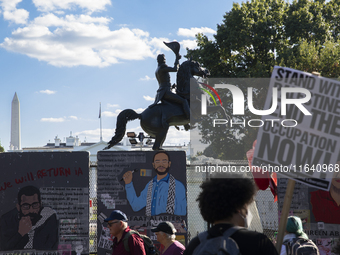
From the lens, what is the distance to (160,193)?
7262 mm

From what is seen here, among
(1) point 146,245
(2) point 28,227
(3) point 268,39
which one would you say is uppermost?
(3) point 268,39

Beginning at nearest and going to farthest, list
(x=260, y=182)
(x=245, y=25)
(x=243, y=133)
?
(x=260, y=182)
(x=243, y=133)
(x=245, y=25)

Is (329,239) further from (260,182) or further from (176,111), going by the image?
(176,111)

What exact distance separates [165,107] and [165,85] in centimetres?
53

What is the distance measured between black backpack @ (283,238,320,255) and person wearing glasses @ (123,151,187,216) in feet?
11.8

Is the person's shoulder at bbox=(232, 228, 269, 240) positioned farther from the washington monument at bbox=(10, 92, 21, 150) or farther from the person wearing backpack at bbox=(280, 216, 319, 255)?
the washington monument at bbox=(10, 92, 21, 150)

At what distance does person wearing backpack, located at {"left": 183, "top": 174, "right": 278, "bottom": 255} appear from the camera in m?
2.10

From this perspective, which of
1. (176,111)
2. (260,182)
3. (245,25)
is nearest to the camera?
Answer: (260,182)

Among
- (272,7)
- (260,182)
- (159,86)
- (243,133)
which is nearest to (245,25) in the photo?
(272,7)

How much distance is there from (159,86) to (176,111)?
0.73 meters

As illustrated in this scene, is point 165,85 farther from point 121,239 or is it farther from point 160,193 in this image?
point 121,239

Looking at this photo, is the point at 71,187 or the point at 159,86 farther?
the point at 159,86

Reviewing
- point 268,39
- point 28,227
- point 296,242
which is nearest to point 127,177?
point 28,227

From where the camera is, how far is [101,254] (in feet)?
23.4
